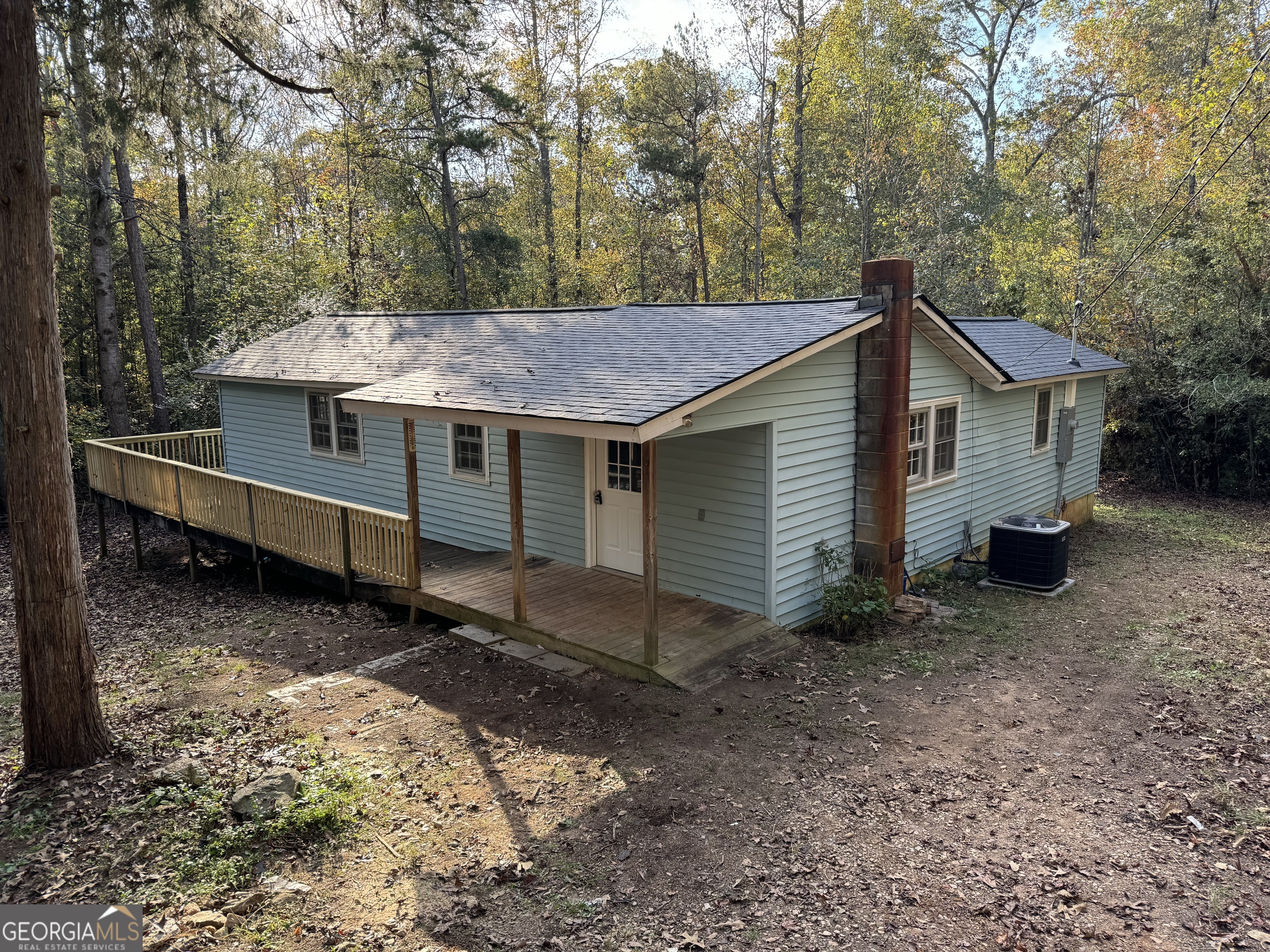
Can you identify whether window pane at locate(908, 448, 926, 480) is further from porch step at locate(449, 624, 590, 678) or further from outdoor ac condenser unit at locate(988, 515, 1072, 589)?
porch step at locate(449, 624, 590, 678)

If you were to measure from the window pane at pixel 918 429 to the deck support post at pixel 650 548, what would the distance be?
16.1ft

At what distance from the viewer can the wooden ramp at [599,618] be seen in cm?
754

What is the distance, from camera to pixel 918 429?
10.5m

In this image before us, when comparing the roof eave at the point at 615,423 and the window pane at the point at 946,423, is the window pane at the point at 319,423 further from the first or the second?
the window pane at the point at 946,423

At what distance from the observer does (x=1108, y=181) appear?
25578 millimetres

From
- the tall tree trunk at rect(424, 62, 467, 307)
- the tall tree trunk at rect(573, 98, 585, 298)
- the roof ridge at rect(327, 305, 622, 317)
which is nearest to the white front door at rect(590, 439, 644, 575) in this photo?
the roof ridge at rect(327, 305, 622, 317)

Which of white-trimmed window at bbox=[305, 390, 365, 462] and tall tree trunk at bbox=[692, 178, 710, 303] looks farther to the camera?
tall tree trunk at bbox=[692, 178, 710, 303]

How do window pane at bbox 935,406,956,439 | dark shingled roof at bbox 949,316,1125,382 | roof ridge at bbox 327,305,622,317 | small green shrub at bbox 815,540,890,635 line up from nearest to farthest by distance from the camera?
small green shrub at bbox 815,540,890,635
window pane at bbox 935,406,956,439
roof ridge at bbox 327,305,622,317
dark shingled roof at bbox 949,316,1125,382

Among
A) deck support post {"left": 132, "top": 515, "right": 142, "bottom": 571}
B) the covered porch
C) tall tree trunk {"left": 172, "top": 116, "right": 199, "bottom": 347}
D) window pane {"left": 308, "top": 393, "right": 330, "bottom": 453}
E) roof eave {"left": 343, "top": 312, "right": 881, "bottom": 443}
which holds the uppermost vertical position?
tall tree trunk {"left": 172, "top": 116, "right": 199, "bottom": 347}

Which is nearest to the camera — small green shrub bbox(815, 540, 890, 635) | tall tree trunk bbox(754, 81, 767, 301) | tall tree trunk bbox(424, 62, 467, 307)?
small green shrub bbox(815, 540, 890, 635)

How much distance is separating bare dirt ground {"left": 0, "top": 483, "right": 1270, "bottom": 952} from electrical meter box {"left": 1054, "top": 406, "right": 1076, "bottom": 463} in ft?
15.9

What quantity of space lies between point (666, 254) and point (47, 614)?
27015mm

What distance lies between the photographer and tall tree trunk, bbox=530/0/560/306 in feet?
85.4

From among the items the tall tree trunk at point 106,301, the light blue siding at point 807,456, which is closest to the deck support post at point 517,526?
the light blue siding at point 807,456
